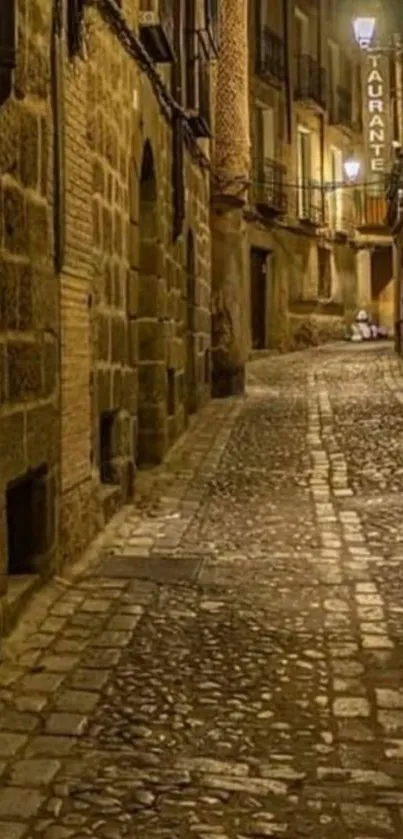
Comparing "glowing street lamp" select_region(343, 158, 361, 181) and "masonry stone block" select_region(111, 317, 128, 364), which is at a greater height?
"glowing street lamp" select_region(343, 158, 361, 181)

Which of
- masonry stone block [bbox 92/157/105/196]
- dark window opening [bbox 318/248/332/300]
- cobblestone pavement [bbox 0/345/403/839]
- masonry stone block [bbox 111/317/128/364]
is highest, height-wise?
dark window opening [bbox 318/248/332/300]

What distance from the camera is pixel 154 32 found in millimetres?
7730

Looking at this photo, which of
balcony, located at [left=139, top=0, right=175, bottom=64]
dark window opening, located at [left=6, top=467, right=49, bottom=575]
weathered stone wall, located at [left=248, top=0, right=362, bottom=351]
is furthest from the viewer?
weathered stone wall, located at [left=248, top=0, right=362, bottom=351]

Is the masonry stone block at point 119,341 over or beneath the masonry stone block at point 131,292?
beneath

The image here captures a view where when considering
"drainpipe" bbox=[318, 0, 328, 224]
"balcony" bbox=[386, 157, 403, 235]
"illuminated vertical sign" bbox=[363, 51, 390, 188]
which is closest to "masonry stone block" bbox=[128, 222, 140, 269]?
"balcony" bbox=[386, 157, 403, 235]

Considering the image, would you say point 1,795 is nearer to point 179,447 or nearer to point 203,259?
point 179,447

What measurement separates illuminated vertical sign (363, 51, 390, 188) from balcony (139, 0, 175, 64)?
57.8ft

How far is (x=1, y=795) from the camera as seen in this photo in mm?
2795

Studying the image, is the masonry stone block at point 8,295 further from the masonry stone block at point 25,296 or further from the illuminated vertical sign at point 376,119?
the illuminated vertical sign at point 376,119

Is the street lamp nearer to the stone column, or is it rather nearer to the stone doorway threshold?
the stone column

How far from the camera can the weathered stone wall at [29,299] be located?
13.6 ft

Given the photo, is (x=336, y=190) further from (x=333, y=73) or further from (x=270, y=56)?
(x=270, y=56)

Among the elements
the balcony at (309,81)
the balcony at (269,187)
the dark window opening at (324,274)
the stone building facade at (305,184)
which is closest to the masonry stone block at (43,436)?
the stone building facade at (305,184)

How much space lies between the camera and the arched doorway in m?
12.0
